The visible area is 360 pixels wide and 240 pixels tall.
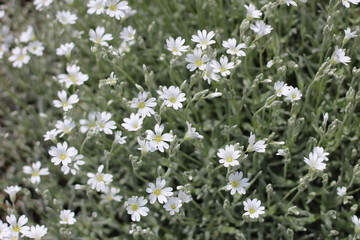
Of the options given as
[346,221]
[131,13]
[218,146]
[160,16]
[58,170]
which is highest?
[131,13]

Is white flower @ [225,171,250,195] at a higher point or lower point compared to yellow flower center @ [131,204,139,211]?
higher

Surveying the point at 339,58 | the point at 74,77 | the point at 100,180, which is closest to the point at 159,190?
the point at 100,180

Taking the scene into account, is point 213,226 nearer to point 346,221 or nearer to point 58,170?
point 346,221

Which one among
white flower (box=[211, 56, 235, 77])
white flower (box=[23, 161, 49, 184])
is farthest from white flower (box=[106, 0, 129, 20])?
white flower (box=[23, 161, 49, 184])

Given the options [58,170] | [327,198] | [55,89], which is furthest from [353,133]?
[55,89]

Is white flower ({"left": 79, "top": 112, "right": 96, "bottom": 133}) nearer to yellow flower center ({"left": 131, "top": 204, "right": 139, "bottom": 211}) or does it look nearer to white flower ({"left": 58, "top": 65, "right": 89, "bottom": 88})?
white flower ({"left": 58, "top": 65, "right": 89, "bottom": 88})

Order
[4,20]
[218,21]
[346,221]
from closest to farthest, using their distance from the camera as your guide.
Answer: [346,221] → [218,21] → [4,20]
